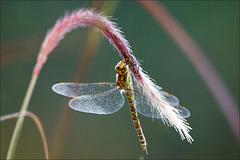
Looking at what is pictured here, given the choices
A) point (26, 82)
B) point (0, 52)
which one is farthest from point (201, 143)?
point (0, 52)

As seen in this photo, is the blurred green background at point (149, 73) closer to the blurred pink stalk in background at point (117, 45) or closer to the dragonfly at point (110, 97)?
the dragonfly at point (110, 97)

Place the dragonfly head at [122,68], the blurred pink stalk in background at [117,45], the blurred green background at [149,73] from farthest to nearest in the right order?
the blurred green background at [149,73], the dragonfly head at [122,68], the blurred pink stalk in background at [117,45]

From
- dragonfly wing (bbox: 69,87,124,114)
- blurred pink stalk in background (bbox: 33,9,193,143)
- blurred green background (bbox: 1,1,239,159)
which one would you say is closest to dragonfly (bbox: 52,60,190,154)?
dragonfly wing (bbox: 69,87,124,114)

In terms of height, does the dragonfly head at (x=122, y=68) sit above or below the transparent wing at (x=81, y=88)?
below

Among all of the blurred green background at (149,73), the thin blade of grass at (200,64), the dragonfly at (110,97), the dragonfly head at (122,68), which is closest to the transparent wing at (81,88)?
the dragonfly at (110,97)

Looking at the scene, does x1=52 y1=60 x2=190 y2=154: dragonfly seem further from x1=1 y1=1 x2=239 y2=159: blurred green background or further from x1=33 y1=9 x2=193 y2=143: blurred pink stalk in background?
x1=1 y1=1 x2=239 y2=159: blurred green background
